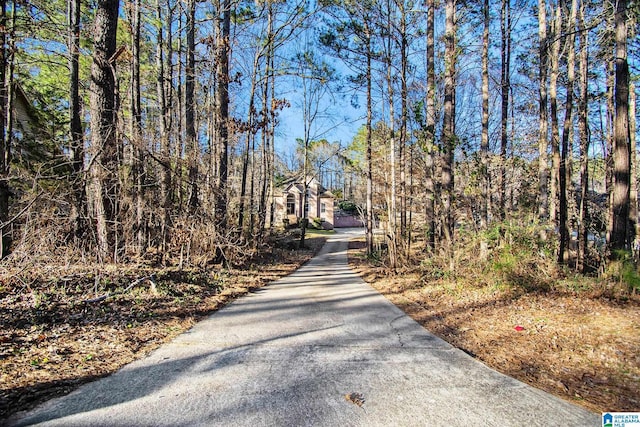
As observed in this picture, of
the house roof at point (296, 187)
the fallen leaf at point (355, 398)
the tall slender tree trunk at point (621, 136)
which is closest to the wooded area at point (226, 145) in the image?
the tall slender tree trunk at point (621, 136)

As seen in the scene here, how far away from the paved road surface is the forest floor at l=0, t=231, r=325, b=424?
0.32m

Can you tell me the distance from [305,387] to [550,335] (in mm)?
3692

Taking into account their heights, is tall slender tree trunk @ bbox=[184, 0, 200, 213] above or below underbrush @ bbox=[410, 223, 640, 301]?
above

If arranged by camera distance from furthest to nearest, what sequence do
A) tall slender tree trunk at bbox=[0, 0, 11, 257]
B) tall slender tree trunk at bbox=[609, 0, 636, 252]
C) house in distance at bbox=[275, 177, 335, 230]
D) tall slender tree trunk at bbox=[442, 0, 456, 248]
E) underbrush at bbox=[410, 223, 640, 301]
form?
house in distance at bbox=[275, 177, 335, 230]
tall slender tree trunk at bbox=[442, 0, 456, 248]
tall slender tree trunk at bbox=[609, 0, 636, 252]
tall slender tree trunk at bbox=[0, 0, 11, 257]
underbrush at bbox=[410, 223, 640, 301]

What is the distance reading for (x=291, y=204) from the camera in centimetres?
4284

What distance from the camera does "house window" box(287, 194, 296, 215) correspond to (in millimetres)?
42594

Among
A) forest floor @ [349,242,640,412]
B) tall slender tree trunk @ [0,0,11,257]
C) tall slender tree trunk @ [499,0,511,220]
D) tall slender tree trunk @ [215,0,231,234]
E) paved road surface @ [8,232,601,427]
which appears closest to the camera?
paved road surface @ [8,232,601,427]

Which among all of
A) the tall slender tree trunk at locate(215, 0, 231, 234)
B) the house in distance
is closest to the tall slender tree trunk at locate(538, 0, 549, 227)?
the tall slender tree trunk at locate(215, 0, 231, 234)

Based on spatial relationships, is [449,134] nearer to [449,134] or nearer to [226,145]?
[449,134]

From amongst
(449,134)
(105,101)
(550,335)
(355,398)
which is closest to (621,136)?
(449,134)

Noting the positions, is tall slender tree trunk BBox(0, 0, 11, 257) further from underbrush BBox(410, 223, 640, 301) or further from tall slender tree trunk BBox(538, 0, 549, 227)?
tall slender tree trunk BBox(538, 0, 549, 227)

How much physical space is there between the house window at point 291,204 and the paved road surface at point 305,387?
124ft

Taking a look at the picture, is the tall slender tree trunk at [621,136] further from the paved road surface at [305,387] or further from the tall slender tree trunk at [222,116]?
the tall slender tree trunk at [222,116]

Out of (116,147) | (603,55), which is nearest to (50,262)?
(116,147)
